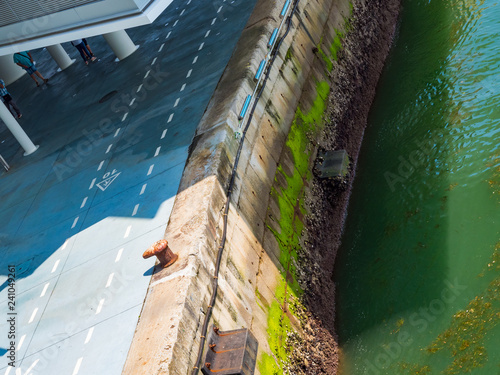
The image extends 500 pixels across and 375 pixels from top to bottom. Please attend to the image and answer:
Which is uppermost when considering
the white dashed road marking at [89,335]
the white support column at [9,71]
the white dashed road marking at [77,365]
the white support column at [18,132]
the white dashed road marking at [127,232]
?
the white support column at [9,71]

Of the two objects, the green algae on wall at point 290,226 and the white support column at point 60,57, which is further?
the white support column at point 60,57

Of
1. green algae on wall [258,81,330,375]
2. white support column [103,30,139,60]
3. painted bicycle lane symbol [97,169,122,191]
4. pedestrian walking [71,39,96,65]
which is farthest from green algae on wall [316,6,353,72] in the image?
pedestrian walking [71,39,96,65]

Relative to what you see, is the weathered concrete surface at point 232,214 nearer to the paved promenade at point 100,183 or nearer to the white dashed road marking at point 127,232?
the paved promenade at point 100,183

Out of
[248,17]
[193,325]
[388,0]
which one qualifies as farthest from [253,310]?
[388,0]

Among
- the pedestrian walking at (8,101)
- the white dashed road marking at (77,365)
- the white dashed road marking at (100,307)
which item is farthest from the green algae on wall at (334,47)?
the white dashed road marking at (77,365)

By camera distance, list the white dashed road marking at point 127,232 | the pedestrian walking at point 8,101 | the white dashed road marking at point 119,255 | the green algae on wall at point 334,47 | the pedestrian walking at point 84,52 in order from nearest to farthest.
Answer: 1. the white dashed road marking at point 119,255
2. the white dashed road marking at point 127,232
3. the green algae on wall at point 334,47
4. the pedestrian walking at point 8,101
5. the pedestrian walking at point 84,52

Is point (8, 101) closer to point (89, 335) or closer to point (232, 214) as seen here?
point (232, 214)

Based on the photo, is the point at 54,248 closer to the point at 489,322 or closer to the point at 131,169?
the point at 131,169
